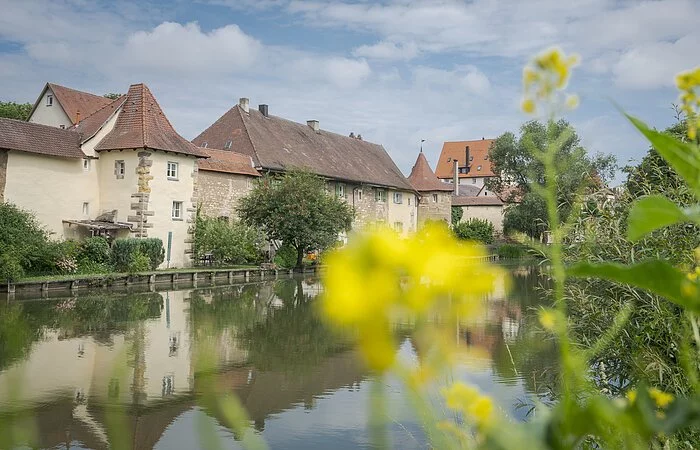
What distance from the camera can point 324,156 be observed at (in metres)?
40.9

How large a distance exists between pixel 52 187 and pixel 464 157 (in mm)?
67887

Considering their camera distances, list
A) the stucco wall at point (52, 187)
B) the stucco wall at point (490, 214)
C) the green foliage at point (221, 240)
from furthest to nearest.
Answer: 1. the stucco wall at point (490, 214)
2. the green foliage at point (221, 240)
3. the stucco wall at point (52, 187)

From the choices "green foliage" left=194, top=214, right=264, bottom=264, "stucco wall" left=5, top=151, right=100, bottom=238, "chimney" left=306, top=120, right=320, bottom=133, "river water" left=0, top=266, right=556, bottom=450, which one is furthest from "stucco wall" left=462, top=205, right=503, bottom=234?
"river water" left=0, top=266, right=556, bottom=450

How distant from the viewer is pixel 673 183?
654cm

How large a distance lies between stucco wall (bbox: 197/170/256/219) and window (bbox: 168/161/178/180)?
2453 millimetres

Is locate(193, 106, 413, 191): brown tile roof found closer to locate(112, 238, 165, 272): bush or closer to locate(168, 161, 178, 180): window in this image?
locate(168, 161, 178, 180): window

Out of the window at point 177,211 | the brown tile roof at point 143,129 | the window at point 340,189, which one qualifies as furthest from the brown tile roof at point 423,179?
the window at point 177,211

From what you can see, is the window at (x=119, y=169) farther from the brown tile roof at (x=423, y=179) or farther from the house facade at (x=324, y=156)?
the brown tile roof at (x=423, y=179)

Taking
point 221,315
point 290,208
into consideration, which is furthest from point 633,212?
point 290,208

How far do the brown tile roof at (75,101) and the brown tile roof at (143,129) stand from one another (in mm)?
5133

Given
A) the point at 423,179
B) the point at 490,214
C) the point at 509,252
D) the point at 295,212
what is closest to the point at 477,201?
the point at 490,214

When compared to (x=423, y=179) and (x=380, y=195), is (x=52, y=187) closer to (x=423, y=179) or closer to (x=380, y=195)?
(x=380, y=195)

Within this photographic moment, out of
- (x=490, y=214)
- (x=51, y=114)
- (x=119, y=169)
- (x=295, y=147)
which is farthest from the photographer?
(x=490, y=214)

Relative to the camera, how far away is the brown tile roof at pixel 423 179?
50.3 meters
